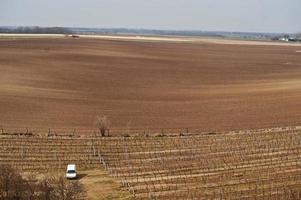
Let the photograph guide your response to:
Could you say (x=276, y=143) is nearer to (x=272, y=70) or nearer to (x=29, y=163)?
(x=29, y=163)

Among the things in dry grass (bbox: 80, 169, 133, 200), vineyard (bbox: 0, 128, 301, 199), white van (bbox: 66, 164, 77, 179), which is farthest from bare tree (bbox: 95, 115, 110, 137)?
white van (bbox: 66, 164, 77, 179)

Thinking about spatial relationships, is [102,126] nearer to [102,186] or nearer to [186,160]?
[186,160]

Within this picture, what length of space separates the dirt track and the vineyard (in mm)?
5789

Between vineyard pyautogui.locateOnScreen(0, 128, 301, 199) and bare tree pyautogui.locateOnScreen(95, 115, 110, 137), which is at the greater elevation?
bare tree pyautogui.locateOnScreen(95, 115, 110, 137)

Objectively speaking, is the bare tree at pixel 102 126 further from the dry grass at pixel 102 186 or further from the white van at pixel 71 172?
the white van at pixel 71 172

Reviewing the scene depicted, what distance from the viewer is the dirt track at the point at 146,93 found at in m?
48.8

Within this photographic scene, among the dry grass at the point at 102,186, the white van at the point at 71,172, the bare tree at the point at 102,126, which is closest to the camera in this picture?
the dry grass at the point at 102,186

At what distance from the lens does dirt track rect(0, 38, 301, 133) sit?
48.8m

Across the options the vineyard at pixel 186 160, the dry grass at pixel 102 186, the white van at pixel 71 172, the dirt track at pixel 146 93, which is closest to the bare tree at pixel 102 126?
the vineyard at pixel 186 160

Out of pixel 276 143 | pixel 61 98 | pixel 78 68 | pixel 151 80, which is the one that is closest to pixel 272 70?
pixel 151 80

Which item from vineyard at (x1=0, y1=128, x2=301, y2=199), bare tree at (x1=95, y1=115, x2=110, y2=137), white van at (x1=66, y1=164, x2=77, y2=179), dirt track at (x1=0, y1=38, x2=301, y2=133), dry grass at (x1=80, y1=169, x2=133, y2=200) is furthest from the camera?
dirt track at (x1=0, y1=38, x2=301, y2=133)

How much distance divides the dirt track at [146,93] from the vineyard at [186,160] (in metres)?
5.79

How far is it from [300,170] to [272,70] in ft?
196

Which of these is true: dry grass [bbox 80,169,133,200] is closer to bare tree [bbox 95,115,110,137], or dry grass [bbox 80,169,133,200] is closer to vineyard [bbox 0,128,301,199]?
vineyard [bbox 0,128,301,199]
